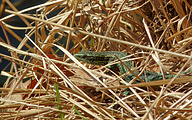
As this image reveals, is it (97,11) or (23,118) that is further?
(97,11)

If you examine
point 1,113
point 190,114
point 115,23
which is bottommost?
point 190,114

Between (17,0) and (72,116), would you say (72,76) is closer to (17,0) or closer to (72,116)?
(72,116)

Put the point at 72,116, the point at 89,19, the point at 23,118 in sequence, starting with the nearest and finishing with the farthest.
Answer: the point at 72,116 → the point at 23,118 → the point at 89,19

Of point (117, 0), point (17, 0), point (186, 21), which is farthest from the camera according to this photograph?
point (17, 0)

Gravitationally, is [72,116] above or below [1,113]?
below

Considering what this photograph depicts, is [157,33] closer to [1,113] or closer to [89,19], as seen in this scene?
[89,19]

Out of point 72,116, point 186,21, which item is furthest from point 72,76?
point 186,21
